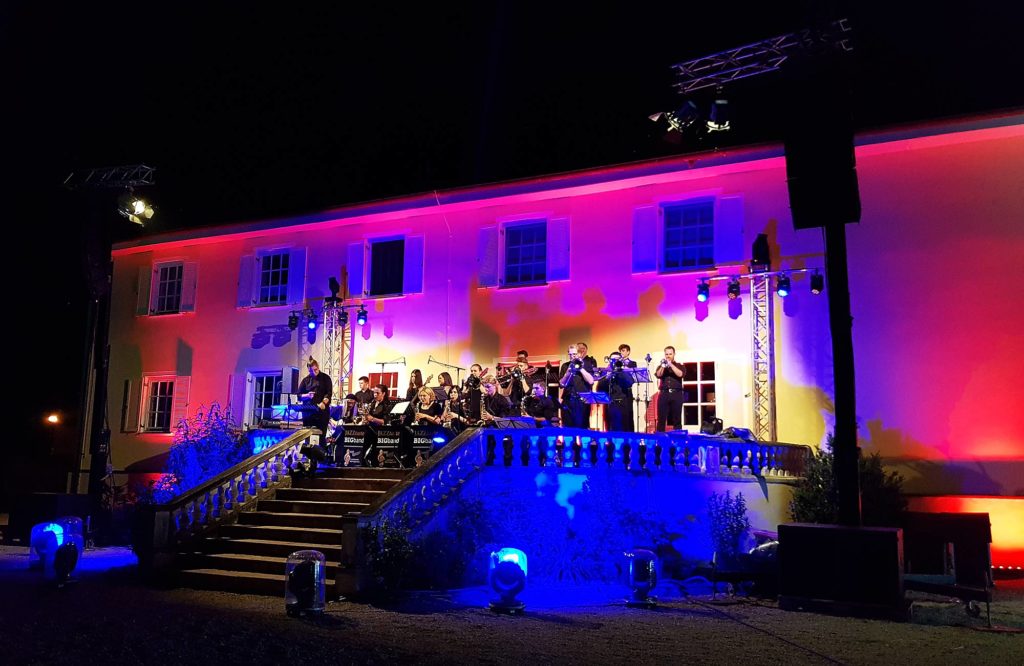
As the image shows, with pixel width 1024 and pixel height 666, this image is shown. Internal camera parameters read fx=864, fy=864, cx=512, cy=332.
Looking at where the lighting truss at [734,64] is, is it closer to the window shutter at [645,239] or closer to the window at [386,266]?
the window shutter at [645,239]

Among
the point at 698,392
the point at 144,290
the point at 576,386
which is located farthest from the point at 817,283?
the point at 144,290

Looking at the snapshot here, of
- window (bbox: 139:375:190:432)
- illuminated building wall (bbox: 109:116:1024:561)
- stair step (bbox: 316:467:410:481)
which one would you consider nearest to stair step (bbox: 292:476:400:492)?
stair step (bbox: 316:467:410:481)

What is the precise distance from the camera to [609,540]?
40.9 feet

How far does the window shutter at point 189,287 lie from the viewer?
2212cm

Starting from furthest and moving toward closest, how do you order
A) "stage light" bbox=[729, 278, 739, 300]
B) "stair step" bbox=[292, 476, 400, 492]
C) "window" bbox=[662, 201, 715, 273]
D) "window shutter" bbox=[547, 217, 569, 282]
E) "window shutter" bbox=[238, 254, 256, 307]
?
"window shutter" bbox=[238, 254, 256, 307] → "window shutter" bbox=[547, 217, 569, 282] → "window" bbox=[662, 201, 715, 273] → "stage light" bbox=[729, 278, 739, 300] → "stair step" bbox=[292, 476, 400, 492]

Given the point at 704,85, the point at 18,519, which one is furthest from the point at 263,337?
the point at 704,85

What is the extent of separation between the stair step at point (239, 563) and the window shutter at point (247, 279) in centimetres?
1033

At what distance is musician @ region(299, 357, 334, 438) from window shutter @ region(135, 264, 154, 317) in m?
8.03

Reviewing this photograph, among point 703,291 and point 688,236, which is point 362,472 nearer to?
point 703,291

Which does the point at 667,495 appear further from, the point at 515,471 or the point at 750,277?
the point at 750,277

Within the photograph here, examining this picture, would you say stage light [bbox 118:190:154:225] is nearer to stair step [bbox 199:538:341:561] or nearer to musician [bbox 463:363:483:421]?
musician [bbox 463:363:483:421]

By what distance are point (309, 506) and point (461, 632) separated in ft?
17.2

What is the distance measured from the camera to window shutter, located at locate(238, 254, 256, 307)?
70.1 ft

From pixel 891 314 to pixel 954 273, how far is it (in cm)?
122
